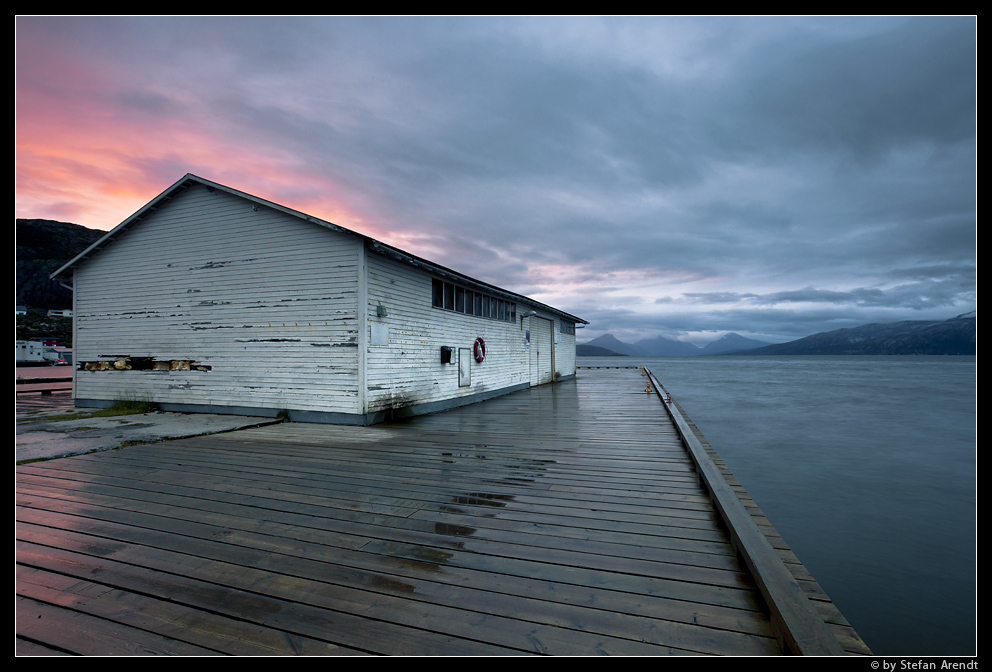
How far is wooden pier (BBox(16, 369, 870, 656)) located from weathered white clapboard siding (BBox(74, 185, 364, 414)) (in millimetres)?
3520

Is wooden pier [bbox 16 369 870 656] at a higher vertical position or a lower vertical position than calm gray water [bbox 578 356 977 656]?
higher

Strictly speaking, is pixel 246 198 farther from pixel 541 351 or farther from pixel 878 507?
pixel 878 507

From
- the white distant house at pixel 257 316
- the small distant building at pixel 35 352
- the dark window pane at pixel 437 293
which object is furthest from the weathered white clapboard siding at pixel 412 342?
the small distant building at pixel 35 352

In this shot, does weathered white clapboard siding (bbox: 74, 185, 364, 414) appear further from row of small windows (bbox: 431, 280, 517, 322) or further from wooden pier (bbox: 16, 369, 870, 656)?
wooden pier (bbox: 16, 369, 870, 656)

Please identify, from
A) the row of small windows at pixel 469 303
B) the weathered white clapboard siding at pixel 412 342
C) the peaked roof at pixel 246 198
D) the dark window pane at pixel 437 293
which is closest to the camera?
the peaked roof at pixel 246 198

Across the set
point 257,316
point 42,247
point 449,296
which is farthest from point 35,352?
point 449,296

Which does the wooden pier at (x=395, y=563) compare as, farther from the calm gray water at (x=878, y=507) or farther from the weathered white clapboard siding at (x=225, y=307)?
the weathered white clapboard siding at (x=225, y=307)

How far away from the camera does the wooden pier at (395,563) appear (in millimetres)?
2084

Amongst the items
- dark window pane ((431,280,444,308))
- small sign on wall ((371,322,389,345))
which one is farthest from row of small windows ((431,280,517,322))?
small sign on wall ((371,322,389,345))

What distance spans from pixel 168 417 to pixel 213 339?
5.97 ft

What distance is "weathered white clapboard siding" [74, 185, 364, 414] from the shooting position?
8.74m

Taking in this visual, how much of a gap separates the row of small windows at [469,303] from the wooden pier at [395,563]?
6316 millimetres
